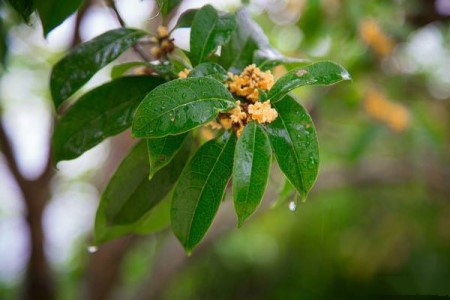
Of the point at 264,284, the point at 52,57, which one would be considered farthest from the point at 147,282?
the point at 264,284

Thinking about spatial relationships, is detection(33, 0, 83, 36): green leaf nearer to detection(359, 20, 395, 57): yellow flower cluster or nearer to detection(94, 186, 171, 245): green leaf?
detection(94, 186, 171, 245): green leaf

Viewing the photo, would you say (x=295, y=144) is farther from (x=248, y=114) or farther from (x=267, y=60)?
(x=267, y=60)

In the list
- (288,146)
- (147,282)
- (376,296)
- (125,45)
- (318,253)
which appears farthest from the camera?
(318,253)

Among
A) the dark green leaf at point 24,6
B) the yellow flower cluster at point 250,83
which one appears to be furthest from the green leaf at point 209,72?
the dark green leaf at point 24,6

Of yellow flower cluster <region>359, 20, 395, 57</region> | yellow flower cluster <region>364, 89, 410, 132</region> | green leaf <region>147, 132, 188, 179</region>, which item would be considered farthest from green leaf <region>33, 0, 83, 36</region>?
yellow flower cluster <region>364, 89, 410, 132</region>

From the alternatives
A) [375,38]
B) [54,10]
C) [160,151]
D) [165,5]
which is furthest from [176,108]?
[375,38]

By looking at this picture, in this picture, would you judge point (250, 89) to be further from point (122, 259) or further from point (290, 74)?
point (122, 259)

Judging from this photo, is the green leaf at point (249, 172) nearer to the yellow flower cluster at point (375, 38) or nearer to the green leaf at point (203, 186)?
the green leaf at point (203, 186)
